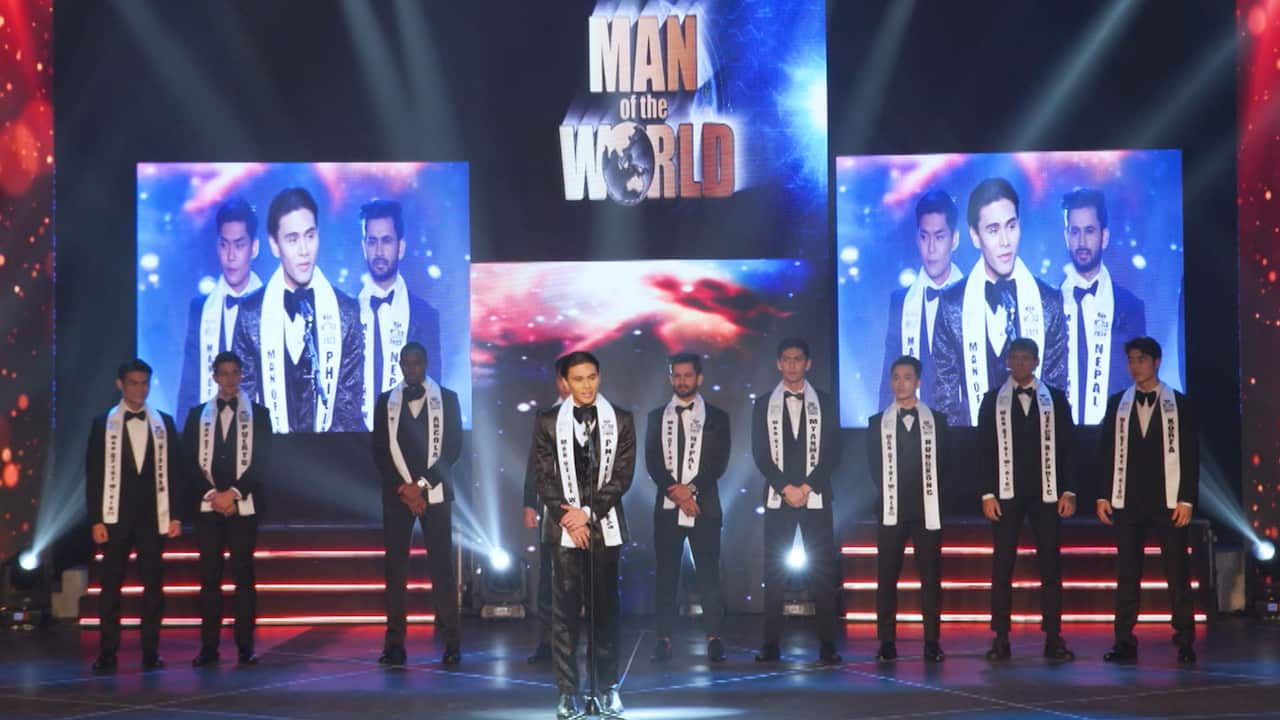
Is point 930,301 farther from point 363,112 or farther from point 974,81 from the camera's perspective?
point 363,112

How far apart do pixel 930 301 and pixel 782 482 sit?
108 inches

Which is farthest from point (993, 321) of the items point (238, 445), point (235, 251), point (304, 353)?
point (235, 251)

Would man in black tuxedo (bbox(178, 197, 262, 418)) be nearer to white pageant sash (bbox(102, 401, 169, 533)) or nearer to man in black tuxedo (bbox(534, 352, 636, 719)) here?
white pageant sash (bbox(102, 401, 169, 533))

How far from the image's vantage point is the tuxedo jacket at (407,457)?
7.54 m

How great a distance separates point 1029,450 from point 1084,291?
2.56 metres

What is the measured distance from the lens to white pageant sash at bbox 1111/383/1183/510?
7.37m

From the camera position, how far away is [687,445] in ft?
25.3

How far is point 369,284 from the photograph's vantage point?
389 inches

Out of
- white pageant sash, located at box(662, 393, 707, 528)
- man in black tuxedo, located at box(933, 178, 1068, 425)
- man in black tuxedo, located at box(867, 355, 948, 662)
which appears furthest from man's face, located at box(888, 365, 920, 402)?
man in black tuxedo, located at box(933, 178, 1068, 425)

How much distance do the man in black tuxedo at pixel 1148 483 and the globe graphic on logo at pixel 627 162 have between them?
362 centimetres

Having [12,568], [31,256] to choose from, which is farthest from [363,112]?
[12,568]

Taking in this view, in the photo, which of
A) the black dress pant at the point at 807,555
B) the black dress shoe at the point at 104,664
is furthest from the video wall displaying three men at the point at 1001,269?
the black dress shoe at the point at 104,664

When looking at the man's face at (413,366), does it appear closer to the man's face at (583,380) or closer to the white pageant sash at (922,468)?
the man's face at (583,380)

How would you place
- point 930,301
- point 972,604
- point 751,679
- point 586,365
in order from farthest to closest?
point 930,301 < point 972,604 < point 751,679 < point 586,365
